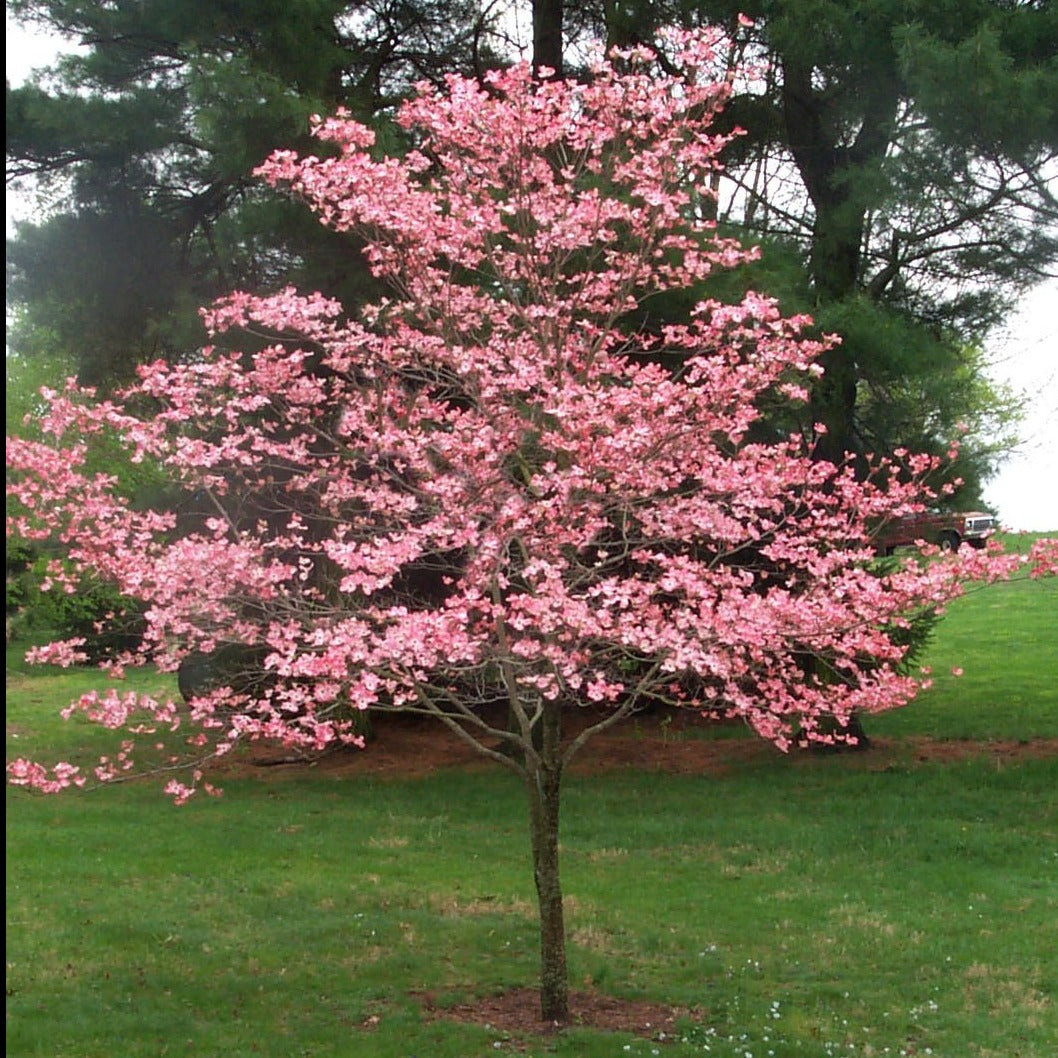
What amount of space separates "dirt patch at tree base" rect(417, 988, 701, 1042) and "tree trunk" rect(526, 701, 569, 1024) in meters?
0.12

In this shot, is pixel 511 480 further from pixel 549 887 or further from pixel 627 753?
pixel 627 753

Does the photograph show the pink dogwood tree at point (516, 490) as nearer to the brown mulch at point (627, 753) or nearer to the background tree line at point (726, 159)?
the background tree line at point (726, 159)

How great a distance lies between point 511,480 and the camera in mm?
7293

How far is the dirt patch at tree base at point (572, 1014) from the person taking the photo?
662cm

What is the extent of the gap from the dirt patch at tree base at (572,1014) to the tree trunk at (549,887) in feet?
0.40

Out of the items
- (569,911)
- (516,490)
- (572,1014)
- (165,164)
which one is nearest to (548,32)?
(165,164)

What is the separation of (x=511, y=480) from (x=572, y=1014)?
3.05 m

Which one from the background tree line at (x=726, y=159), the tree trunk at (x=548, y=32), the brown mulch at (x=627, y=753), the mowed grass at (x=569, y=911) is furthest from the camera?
the tree trunk at (x=548, y=32)


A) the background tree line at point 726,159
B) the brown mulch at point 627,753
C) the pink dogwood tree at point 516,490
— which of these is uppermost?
the background tree line at point 726,159

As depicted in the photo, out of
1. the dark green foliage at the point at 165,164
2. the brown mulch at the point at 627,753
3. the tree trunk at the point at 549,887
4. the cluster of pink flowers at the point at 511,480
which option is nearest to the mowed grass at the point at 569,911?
the brown mulch at the point at 627,753

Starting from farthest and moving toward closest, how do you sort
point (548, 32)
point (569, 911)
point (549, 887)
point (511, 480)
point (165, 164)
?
point (548, 32) → point (165, 164) → point (569, 911) → point (511, 480) → point (549, 887)

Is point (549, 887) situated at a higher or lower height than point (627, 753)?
higher

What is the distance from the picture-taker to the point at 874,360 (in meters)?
11.8

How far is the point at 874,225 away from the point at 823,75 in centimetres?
202
